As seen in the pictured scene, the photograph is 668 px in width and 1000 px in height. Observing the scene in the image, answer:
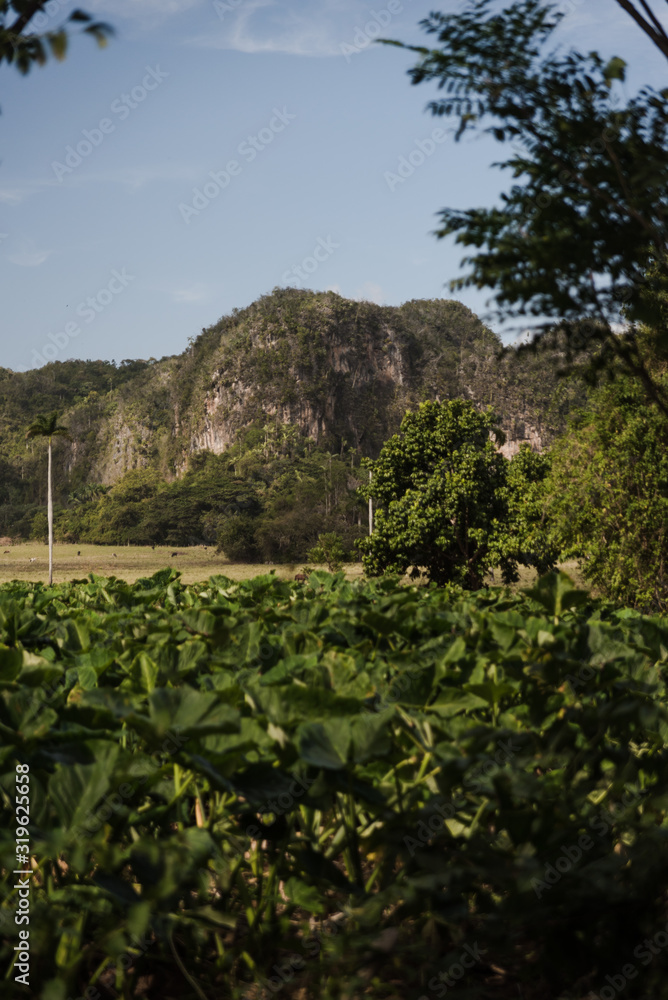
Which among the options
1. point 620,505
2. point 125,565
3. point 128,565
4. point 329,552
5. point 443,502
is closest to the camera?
point 620,505

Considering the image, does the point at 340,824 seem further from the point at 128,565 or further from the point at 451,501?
the point at 128,565

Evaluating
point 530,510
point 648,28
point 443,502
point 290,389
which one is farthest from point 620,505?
point 290,389

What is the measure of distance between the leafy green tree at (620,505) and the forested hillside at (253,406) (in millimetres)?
64366

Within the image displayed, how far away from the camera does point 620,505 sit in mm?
16188

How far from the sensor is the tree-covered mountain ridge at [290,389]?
352 feet

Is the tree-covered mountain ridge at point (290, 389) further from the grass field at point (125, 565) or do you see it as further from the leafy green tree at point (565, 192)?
the leafy green tree at point (565, 192)

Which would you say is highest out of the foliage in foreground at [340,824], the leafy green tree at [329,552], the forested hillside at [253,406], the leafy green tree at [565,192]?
the forested hillside at [253,406]

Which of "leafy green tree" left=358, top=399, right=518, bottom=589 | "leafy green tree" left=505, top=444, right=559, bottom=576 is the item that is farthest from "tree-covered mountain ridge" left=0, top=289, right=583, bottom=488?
"leafy green tree" left=505, top=444, right=559, bottom=576

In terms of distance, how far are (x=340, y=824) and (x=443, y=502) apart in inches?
875

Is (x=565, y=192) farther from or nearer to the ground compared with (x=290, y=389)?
nearer to the ground

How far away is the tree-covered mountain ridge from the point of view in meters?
107

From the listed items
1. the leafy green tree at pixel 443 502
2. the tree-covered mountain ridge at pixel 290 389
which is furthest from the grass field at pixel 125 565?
the tree-covered mountain ridge at pixel 290 389

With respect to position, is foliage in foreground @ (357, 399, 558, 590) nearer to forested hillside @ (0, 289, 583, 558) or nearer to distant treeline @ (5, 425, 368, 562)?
distant treeline @ (5, 425, 368, 562)

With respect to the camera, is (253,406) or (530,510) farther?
(253,406)
